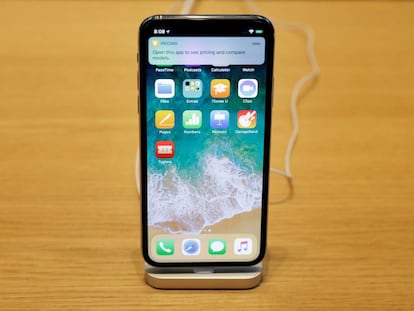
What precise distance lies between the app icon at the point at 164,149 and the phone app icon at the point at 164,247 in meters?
0.08

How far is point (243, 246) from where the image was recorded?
688mm

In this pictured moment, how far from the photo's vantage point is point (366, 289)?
68 cm

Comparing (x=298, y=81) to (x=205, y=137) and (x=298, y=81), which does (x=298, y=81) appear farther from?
(x=205, y=137)

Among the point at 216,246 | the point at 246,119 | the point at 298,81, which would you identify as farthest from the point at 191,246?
the point at 298,81

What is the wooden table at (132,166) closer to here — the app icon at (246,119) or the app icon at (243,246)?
the app icon at (243,246)

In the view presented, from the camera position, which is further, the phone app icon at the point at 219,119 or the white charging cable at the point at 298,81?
the white charging cable at the point at 298,81

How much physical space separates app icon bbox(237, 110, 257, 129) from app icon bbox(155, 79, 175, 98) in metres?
0.06

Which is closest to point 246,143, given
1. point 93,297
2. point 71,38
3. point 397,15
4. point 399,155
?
point 93,297

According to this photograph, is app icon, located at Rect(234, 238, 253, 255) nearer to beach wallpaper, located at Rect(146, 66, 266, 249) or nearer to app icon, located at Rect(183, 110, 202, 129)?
beach wallpaper, located at Rect(146, 66, 266, 249)

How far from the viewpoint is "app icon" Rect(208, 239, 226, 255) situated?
0.69 meters

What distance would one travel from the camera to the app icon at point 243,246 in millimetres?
687

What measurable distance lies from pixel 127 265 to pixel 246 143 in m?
0.16

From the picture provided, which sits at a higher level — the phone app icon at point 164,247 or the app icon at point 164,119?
the app icon at point 164,119

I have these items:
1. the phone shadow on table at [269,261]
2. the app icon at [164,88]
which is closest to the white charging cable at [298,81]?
the phone shadow on table at [269,261]
